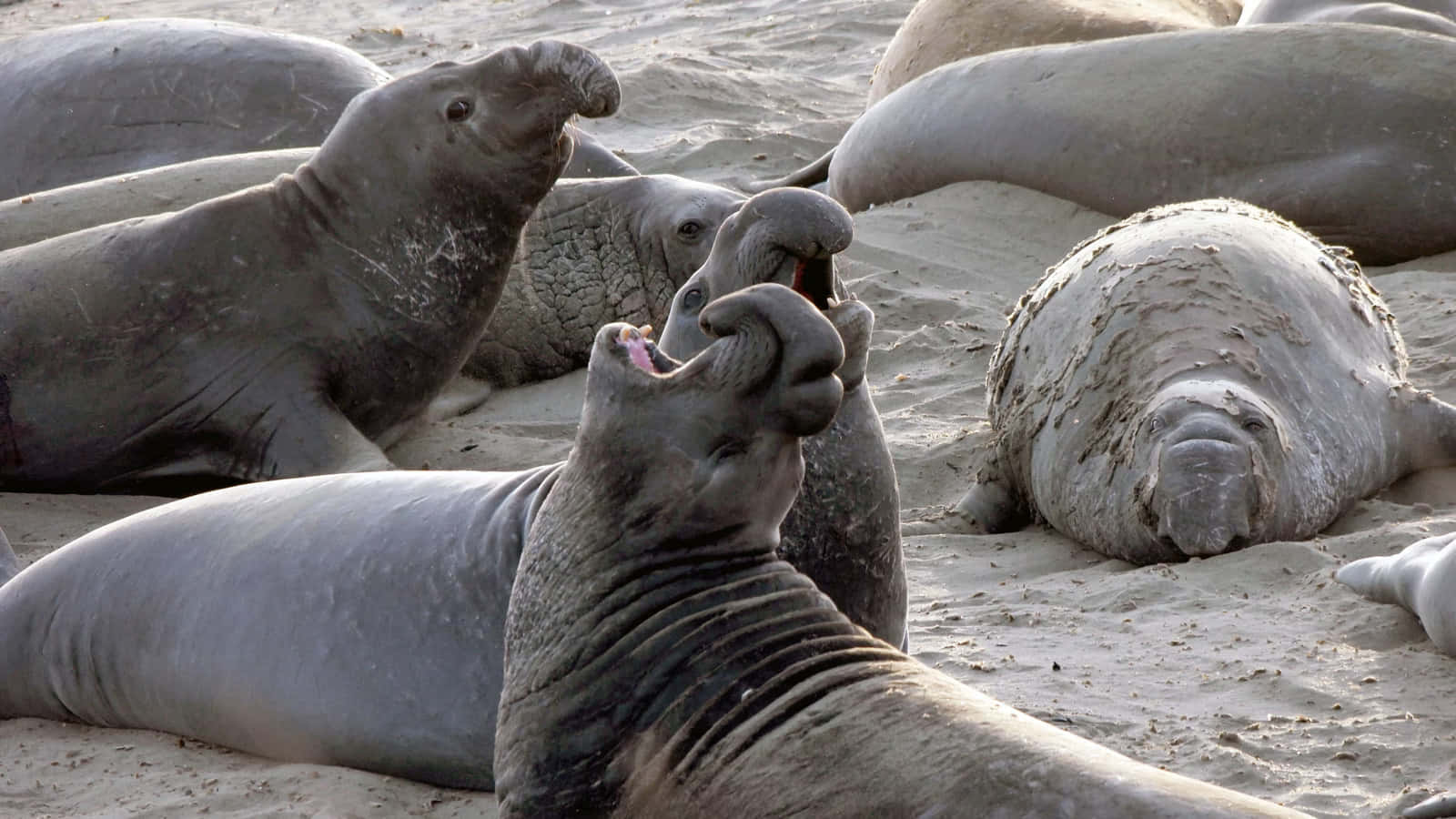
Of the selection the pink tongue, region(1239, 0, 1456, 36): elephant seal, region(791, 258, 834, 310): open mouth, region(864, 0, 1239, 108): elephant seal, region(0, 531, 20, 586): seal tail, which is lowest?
region(0, 531, 20, 586): seal tail

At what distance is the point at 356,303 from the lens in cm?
608

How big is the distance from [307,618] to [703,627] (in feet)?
4.79

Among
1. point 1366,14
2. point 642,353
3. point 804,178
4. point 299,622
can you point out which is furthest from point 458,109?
point 1366,14

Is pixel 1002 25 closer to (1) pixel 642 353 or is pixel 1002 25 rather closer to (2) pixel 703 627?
(1) pixel 642 353

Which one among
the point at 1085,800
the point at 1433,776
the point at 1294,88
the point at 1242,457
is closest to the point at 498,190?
the point at 1242,457

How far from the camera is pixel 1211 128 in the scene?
7.32 m

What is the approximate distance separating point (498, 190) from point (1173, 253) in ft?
6.70

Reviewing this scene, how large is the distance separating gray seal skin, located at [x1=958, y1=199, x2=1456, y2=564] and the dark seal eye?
5.83 feet

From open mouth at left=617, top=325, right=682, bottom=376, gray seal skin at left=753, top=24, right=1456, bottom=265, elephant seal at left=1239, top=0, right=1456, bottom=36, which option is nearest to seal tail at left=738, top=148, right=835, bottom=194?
gray seal skin at left=753, top=24, right=1456, bottom=265

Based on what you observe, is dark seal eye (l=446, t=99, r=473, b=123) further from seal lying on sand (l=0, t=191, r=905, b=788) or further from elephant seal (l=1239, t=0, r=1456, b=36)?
elephant seal (l=1239, t=0, r=1456, b=36)

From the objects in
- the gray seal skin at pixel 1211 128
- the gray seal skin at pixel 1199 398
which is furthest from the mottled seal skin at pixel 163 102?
the gray seal skin at pixel 1199 398

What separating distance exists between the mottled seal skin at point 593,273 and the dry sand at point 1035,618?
21cm

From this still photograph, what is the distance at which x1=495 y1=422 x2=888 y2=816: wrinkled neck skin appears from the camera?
2.54 meters

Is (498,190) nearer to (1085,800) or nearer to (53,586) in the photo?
(53,586)
